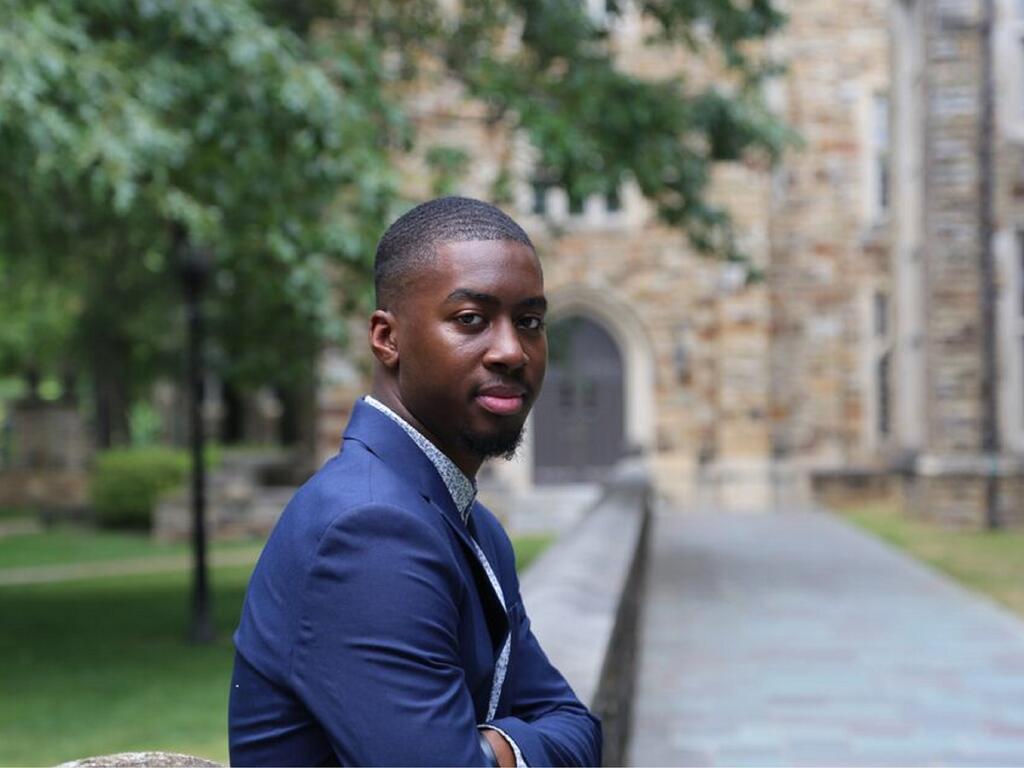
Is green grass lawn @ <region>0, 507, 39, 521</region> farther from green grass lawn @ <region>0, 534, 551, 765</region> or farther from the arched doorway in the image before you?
green grass lawn @ <region>0, 534, 551, 765</region>

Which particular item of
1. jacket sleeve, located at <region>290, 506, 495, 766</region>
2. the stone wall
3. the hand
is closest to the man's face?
jacket sleeve, located at <region>290, 506, 495, 766</region>

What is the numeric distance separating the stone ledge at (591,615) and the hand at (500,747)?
5.40 ft

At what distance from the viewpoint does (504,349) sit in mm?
1958

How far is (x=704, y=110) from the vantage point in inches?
532

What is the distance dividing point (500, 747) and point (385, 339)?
1.90 feet

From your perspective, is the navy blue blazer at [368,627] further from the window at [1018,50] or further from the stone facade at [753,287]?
the stone facade at [753,287]

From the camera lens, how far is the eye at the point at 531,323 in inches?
79.5

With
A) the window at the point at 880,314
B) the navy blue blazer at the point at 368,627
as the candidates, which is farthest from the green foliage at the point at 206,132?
the window at the point at 880,314

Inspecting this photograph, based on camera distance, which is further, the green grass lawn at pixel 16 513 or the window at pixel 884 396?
the window at pixel 884 396

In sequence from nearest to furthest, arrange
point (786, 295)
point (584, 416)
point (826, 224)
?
point (584, 416)
point (786, 295)
point (826, 224)

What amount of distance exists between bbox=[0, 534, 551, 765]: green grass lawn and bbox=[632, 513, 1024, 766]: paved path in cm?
240

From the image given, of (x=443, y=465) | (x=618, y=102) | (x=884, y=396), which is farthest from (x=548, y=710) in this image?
(x=884, y=396)

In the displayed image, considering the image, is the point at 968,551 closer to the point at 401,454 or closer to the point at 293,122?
the point at 293,122

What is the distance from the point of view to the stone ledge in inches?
163
